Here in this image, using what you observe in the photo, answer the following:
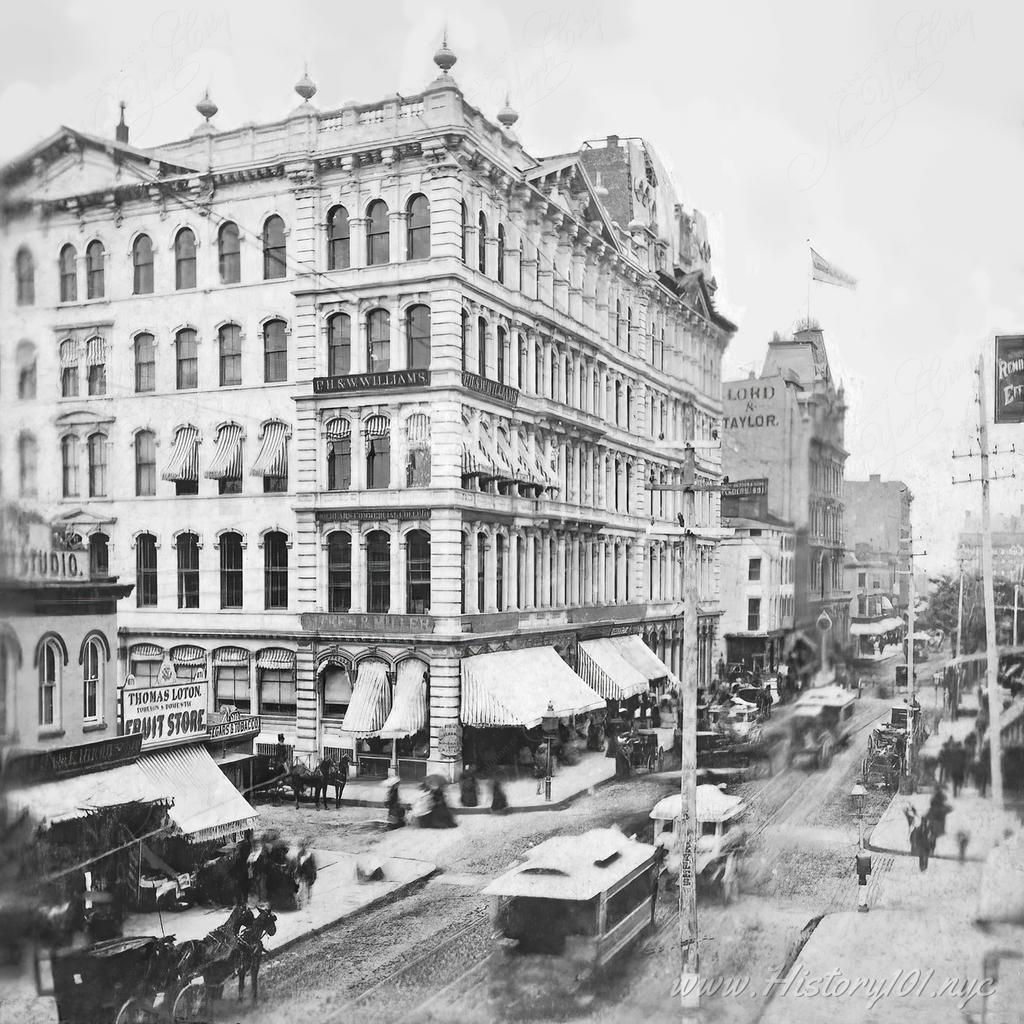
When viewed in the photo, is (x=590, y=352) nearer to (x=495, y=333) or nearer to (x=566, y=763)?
(x=495, y=333)

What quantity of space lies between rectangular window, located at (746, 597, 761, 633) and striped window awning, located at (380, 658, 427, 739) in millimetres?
6759

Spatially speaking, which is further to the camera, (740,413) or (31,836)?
(740,413)

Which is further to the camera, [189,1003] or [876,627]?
[876,627]

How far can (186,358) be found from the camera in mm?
17141

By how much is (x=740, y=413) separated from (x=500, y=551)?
25.0 feet

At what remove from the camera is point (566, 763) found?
2161 centimetres

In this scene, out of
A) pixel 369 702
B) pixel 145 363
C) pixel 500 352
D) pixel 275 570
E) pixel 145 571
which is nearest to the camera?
pixel 145 363

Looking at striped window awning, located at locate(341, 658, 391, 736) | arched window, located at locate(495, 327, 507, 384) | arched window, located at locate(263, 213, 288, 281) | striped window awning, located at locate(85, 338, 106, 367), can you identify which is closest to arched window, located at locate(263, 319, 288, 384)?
arched window, located at locate(263, 213, 288, 281)

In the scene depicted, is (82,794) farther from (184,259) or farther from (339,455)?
(339,455)

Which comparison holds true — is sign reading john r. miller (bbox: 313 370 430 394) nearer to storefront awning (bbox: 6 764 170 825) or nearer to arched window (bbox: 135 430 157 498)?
arched window (bbox: 135 430 157 498)

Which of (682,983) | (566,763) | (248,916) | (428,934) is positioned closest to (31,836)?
(248,916)

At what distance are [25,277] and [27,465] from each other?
6.59ft

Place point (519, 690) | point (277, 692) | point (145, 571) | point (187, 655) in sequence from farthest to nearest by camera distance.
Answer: point (519, 690) → point (277, 692) → point (187, 655) → point (145, 571)

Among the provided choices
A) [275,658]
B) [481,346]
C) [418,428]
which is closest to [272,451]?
[418,428]
